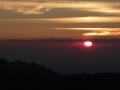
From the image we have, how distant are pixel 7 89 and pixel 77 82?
7875mm

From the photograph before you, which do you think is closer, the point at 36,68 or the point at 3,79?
the point at 3,79

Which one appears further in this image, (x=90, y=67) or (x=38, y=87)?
(x=90, y=67)

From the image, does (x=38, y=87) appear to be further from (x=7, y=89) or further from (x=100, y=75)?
(x=100, y=75)

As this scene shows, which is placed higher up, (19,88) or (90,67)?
(90,67)

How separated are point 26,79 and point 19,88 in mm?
3348

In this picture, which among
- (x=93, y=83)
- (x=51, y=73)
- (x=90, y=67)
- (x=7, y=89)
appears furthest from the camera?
(x=90, y=67)

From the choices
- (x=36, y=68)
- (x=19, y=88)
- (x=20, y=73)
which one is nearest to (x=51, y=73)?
(x=36, y=68)

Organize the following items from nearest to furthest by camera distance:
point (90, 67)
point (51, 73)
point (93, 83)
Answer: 1. point (93, 83)
2. point (51, 73)
3. point (90, 67)

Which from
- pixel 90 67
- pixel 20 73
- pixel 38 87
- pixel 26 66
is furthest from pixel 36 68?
pixel 90 67

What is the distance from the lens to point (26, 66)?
230 ft

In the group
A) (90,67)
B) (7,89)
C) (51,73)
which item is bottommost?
(7,89)

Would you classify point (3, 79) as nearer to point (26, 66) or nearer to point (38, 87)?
point (38, 87)

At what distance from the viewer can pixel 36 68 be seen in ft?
227

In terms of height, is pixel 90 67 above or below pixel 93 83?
above
